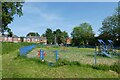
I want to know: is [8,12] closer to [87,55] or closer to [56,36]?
[87,55]

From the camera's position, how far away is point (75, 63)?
16234 millimetres

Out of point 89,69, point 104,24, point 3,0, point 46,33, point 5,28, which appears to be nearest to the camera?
point 89,69

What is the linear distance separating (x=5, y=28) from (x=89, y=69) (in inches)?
1169

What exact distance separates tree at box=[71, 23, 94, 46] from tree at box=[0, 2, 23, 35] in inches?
2748

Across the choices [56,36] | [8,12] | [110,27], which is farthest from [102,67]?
[56,36]

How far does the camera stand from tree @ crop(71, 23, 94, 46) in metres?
114

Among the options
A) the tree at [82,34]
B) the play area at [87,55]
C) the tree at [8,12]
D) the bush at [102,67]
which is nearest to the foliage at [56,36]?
the tree at [82,34]

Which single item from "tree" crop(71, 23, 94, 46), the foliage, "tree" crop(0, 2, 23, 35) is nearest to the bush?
"tree" crop(0, 2, 23, 35)

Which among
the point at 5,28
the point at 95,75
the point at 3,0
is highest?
the point at 3,0

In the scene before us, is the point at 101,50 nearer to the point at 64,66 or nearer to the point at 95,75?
the point at 64,66

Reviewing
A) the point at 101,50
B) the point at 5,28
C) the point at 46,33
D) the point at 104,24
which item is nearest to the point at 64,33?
the point at 46,33

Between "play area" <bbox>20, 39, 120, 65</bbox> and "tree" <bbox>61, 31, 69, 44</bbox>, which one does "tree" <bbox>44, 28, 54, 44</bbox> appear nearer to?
"tree" <bbox>61, 31, 69, 44</bbox>

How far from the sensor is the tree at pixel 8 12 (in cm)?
3722

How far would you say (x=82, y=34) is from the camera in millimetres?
121125
